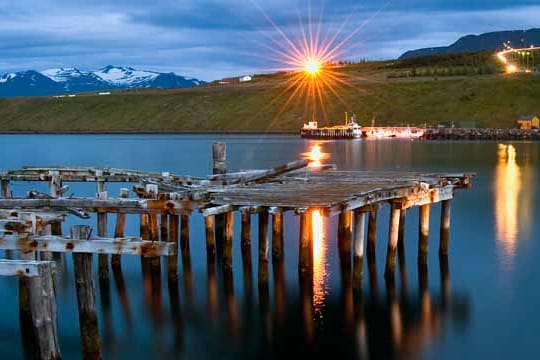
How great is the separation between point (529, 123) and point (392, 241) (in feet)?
371

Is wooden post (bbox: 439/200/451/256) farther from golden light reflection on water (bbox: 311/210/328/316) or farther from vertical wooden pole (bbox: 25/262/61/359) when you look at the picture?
vertical wooden pole (bbox: 25/262/61/359)

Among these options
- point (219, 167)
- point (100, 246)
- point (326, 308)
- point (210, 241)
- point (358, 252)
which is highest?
point (219, 167)

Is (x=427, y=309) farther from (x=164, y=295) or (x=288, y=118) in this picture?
(x=288, y=118)

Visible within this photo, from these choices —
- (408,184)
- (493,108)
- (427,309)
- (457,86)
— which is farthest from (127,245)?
(457,86)

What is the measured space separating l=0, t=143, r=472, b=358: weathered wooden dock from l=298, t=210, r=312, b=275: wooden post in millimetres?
33

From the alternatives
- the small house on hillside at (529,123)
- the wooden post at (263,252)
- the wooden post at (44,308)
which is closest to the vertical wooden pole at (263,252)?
the wooden post at (263,252)

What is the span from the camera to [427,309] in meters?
24.2

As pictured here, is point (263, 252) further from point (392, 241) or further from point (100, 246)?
point (100, 246)

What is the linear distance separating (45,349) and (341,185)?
13.7m

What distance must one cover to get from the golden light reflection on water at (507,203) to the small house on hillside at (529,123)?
56.8 meters

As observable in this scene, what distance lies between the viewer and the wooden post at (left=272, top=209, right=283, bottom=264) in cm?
2645

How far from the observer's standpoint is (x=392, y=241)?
1016 inches

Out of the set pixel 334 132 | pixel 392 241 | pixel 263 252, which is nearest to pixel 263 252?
pixel 263 252

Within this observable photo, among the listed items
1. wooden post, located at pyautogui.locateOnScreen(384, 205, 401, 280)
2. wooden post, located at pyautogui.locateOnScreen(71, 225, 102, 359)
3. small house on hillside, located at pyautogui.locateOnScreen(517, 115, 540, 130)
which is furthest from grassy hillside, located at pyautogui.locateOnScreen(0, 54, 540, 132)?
wooden post, located at pyautogui.locateOnScreen(71, 225, 102, 359)
